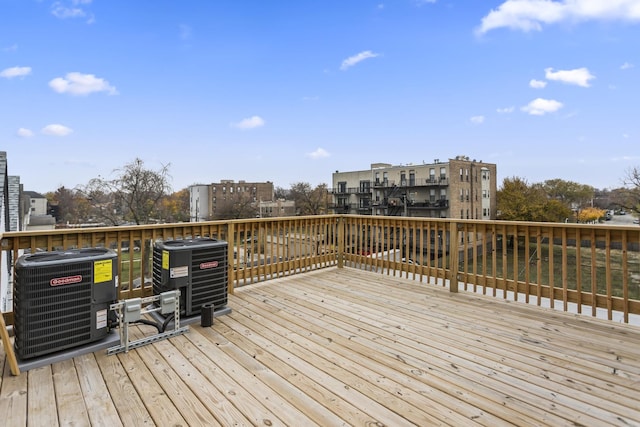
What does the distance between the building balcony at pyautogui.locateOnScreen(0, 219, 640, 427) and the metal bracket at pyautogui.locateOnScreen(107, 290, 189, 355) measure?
63 mm

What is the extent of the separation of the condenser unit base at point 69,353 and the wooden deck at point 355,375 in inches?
2.6

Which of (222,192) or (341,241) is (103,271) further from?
(222,192)

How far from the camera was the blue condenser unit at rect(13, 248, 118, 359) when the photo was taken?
231cm

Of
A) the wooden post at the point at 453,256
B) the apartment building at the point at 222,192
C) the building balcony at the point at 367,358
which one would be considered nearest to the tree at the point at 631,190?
the wooden post at the point at 453,256

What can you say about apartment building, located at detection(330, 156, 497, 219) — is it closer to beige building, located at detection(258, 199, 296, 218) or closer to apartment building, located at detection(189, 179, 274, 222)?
beige building, located at detection(258, 199, 296, 218)

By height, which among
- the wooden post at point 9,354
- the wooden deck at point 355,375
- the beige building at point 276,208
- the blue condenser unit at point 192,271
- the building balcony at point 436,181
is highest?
the building balcony at point 436,181

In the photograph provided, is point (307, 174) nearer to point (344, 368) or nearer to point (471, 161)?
point (471, 161)

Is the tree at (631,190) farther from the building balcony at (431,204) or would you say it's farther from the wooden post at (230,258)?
the wooden post at (230,258)

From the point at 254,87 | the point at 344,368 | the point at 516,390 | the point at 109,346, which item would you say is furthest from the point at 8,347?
the point at 254,87

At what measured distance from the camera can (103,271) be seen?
258cm

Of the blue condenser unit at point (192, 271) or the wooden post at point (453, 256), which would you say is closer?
the blue condenser unit at point (192, 271)

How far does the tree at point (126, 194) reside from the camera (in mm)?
15438

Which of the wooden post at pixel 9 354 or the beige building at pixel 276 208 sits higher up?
the beige building at pixel 276 208

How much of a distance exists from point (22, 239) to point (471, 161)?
2840 centimetres
